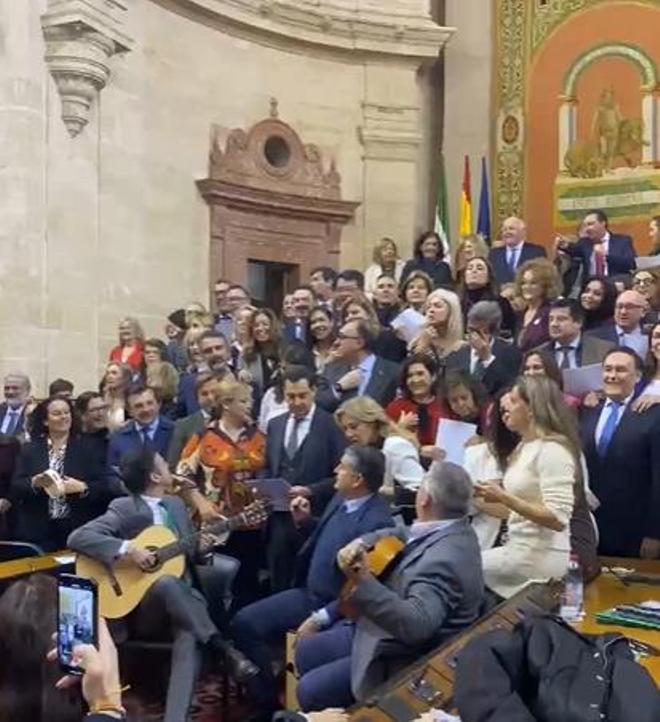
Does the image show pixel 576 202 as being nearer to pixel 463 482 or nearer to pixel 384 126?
pixel 384 126

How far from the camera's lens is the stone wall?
1108 cm

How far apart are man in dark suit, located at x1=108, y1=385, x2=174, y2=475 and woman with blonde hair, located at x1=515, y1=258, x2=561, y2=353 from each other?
214 centimetres

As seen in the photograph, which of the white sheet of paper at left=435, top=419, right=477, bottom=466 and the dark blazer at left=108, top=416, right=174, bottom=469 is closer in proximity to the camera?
the white sheet of paper at left=435, top=419, right=477, bottom=466

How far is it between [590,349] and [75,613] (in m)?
4.73

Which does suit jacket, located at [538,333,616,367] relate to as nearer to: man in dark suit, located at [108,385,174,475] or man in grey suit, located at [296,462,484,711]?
man in dark suit, located at [108,385,174,475]

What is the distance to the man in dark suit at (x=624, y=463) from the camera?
5.80 meters

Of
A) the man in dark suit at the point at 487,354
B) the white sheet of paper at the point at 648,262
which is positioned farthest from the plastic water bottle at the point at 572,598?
the white sheet of paper at the point at 648,262

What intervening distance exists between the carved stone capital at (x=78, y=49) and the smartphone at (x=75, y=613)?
30.5ft

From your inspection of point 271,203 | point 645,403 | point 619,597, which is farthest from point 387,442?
point 271,203

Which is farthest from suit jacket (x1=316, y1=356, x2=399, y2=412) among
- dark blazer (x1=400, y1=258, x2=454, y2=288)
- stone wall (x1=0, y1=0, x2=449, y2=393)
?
stone wall (x1=0, y1=0, x2=449, y2=393)

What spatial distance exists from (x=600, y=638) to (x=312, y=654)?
1902mm

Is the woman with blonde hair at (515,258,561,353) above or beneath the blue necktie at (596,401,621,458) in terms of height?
above

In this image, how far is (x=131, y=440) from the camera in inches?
279

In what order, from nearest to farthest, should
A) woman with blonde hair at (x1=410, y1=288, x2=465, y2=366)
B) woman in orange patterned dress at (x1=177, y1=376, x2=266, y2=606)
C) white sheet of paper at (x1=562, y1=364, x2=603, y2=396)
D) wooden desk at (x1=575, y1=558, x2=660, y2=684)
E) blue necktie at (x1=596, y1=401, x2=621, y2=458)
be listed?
wooden desk at (x1=575, y1=558, x2=660, y2=684) < blue necktie at (x1=596, y1=401, x2=621, y2=458) < white sheet of paper at (x1=562, y1=364, x2=603, y2=396) < woman in orange patterned dress at (x1=177, y1=376, x2=266, y2=606) < woman with blonde hair at (x1=410, y1=288, x2=465, y2=366)
